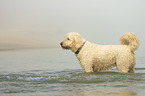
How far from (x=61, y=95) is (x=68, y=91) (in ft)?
1.91

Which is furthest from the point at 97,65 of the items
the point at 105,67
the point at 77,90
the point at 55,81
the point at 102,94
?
the point at 102,94

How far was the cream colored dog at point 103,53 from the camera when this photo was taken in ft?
31.7

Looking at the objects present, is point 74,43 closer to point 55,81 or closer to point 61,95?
point 55,81

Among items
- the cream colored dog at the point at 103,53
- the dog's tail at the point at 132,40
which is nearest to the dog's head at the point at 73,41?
the cream colored dog at the point at 103,53

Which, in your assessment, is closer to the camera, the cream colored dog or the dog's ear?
Answer: the cream colored dog

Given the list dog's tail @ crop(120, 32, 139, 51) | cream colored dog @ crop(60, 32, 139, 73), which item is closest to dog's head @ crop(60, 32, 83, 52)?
cream colored dog @ crop(60, 32, 139, 73)

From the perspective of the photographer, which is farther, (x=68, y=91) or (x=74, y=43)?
(x=74, y=43)

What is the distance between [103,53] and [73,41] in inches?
46.4

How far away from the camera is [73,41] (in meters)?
9.89

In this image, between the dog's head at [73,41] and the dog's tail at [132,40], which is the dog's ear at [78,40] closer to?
the dog's head at [73,41]

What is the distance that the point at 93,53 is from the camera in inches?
384

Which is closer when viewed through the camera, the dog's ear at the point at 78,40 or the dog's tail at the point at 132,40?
the dog's tail at the point at 132,40

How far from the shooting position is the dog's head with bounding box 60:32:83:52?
32.4 ft

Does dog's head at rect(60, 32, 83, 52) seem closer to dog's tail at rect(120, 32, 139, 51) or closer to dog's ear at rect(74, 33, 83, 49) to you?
dog's ear at rect(74, 33, 83, 49)
